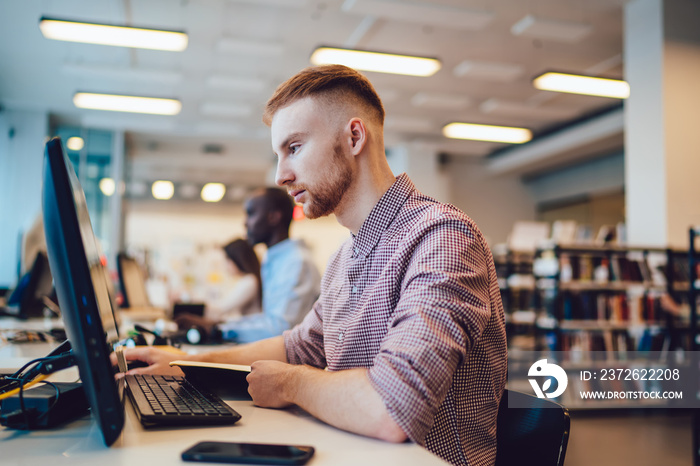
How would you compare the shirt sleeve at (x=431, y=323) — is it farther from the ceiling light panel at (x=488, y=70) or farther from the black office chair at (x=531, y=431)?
the ceiling light panel at (x=488, y=70)

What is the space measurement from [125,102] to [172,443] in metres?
6.33

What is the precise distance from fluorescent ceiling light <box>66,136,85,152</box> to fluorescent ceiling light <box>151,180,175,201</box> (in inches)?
124

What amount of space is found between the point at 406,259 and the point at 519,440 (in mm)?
432

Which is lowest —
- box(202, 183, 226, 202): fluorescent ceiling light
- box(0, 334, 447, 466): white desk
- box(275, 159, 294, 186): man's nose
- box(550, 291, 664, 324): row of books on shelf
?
box(550, 291, 664, 324): row of books on shelf

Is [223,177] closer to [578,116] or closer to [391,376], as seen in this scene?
[578,116]

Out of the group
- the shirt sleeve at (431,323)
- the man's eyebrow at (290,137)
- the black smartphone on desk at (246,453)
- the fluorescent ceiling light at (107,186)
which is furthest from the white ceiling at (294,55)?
the black smartphone on desk at (246,453)

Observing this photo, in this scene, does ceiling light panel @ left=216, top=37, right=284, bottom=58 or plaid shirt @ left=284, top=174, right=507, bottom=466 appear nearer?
plaid shirt @ left=284, top=174, right=507, bottom=466

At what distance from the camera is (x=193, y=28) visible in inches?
226

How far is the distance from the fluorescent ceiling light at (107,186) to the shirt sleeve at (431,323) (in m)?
8.97

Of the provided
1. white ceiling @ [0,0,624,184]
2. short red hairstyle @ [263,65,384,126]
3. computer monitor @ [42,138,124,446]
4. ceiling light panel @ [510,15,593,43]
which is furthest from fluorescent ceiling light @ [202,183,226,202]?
computer monitor @ [42,138,124,446]

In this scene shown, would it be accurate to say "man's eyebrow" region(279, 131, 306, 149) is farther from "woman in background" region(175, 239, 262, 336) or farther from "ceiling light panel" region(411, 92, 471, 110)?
"ceiling light panel" region(411, 92, 471, 110)

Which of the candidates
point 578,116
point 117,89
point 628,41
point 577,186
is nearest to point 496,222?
point 577,186

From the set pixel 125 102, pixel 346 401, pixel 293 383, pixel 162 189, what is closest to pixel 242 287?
pixel 293 383

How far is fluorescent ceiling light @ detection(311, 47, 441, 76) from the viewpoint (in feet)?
16.4
